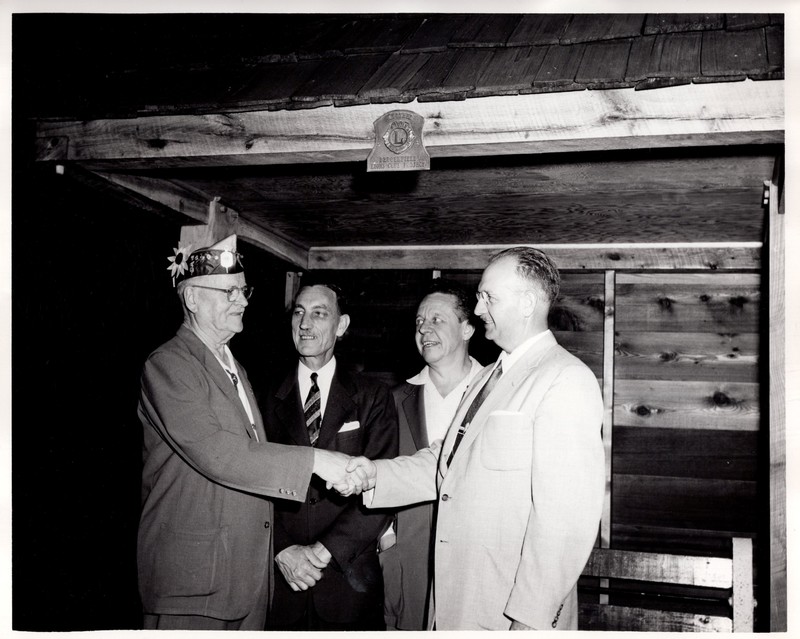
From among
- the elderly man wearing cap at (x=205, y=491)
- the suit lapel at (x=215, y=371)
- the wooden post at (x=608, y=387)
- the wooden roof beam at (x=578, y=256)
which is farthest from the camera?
the wooden post at (x=608, y=387)

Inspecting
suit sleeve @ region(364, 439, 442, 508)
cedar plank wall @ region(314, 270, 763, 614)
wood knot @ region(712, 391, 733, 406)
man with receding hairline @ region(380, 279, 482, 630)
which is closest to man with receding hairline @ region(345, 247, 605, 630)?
suit sleeve @ region(364, 439, 442, 508)

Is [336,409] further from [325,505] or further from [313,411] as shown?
[325,505]

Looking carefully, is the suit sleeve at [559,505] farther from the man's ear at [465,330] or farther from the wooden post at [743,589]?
Result: the man's ear at [465,330]

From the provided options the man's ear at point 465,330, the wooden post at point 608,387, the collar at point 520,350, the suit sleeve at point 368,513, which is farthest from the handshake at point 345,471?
the wooden post at point 608,387

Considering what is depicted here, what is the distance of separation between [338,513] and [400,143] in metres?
1.75

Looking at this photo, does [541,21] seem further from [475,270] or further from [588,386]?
[475,270]

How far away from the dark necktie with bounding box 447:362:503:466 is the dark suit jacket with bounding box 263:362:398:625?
30.0 inches

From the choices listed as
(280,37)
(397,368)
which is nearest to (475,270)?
(397,368)

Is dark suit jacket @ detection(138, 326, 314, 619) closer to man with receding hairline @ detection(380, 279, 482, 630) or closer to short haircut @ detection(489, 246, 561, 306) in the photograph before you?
man with receding hairline @ detection(380, 279, 482, 630)

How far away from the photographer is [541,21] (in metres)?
2.52

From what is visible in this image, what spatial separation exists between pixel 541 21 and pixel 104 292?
7.46ft

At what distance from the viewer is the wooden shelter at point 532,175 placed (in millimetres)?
2254

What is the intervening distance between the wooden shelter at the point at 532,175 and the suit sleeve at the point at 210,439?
2.83 ft

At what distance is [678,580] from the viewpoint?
109 inches
